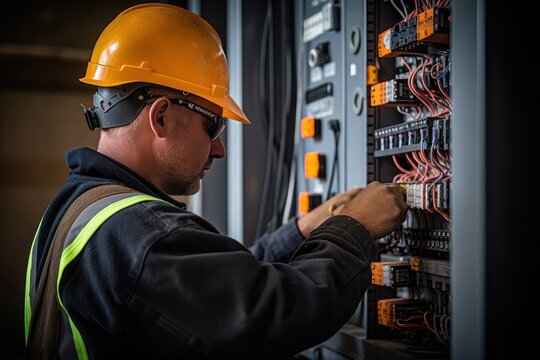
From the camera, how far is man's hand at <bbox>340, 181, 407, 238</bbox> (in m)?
1.37

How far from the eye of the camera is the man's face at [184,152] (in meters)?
1.33

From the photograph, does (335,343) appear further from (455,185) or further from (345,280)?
(455,185)

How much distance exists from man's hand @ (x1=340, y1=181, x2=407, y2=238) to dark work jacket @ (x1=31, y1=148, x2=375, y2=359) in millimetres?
217

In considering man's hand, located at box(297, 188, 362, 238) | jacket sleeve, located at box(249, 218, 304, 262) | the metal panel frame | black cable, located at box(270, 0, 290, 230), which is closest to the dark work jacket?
the metal panel frame

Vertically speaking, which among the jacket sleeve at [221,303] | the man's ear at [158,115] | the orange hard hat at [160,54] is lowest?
the jacket sleeve at [221,303]

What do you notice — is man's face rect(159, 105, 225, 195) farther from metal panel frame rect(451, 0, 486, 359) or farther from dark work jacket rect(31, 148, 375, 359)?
metal panel frame rect(451, 0, 486, 359)

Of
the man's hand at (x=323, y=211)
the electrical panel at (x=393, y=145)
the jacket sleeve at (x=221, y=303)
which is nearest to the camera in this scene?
the jacket sleeve at (x=221, y=303)

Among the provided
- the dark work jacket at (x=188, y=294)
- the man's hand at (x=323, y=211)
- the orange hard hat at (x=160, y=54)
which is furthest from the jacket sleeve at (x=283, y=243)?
the dark work jacket at (x=188, y=294)

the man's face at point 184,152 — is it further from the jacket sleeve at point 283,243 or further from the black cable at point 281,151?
the black cable at point 281,151

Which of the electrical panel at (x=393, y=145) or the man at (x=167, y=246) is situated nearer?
the man at (x=167, y=246)

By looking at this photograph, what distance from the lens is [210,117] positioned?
4.55 ft

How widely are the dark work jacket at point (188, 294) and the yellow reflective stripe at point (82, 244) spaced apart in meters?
0.01

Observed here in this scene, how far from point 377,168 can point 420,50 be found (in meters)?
0.36

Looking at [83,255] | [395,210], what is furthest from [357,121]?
[83,255]
